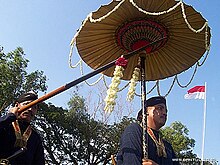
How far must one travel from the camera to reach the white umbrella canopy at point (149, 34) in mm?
3273

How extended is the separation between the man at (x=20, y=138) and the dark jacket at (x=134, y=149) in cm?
90

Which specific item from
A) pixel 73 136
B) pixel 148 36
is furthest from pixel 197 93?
pixel 148 36

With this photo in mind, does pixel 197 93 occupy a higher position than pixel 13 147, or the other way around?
pixel 197 93

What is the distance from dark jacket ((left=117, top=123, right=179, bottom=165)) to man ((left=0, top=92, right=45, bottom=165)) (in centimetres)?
90

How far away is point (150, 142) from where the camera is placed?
3041 millimetres

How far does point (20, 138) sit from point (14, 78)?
49.5 feet

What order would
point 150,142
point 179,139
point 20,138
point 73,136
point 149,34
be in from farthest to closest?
point 179,139 < point 73,136 < point 149,34 < point 20,138 < point 150,142

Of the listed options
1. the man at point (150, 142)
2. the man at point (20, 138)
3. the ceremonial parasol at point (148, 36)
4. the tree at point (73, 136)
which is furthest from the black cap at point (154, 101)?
the tree at point (73, 136)

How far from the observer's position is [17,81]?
58.1 feet

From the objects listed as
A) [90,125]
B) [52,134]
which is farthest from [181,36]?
[52,134]

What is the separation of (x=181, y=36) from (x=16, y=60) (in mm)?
15235

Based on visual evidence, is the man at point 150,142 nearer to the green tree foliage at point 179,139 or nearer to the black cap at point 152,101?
the black cap at point 152,101

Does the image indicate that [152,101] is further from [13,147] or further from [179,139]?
[179,139]

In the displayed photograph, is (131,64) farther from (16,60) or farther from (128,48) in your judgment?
(16,60)
